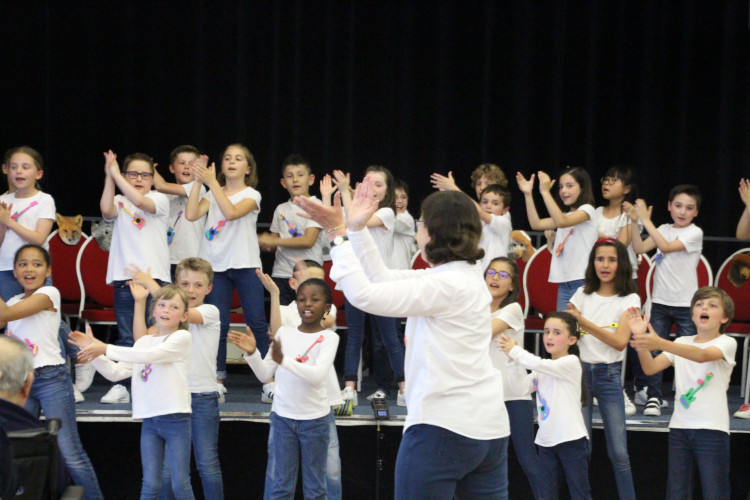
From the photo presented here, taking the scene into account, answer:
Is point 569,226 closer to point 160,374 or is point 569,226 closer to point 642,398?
point 642,398

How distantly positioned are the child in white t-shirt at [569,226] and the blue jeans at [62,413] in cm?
246

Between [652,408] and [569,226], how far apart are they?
1026 mm

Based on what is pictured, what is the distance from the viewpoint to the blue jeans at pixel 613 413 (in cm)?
416

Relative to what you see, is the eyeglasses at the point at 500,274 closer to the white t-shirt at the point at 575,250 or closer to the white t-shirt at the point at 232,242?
the white t-shirt at the point at 575,250

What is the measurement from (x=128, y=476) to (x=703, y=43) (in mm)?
4803

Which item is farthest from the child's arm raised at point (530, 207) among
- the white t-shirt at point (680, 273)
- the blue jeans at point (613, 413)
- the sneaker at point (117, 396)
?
the sneaker at point (117, 396)

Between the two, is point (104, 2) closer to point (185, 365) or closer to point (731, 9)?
point (185, 365)

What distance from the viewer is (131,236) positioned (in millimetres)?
4793

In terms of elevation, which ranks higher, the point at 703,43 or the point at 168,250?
the point at 703,43

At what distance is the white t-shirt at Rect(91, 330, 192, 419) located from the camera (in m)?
3.80

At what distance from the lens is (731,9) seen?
21.7ft

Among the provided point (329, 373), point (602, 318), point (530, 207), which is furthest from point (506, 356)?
point (530, 207)

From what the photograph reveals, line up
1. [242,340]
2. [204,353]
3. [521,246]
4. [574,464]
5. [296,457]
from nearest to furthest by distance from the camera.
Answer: [242,340]
[296,457]
[574,464]
[204,353]
[521,246]

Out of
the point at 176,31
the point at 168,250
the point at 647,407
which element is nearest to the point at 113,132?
the point at 176,31
